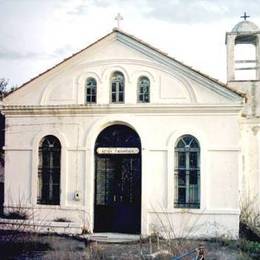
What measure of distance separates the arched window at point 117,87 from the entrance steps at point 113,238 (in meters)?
4.48

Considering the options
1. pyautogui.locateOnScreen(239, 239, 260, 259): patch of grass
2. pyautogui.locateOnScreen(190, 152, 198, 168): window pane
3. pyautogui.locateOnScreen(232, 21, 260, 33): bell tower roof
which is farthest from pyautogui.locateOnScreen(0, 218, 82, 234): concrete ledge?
pyautogui.locateOnScreen(232, 21, 260, 33): bell tower roof

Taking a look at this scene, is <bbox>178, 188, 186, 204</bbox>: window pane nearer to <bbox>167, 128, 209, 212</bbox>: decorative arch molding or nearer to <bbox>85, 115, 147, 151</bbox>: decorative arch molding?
<bbox>167, 128, 209, 212</bbox>: decorative arch molding

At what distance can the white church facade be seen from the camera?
14641 mm

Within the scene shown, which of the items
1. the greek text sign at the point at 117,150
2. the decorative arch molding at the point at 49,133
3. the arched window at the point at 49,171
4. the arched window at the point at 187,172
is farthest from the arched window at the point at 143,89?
the arched window at the point at 49,171

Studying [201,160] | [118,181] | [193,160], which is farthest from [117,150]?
[201,160]

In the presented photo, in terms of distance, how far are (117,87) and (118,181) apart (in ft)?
10.6

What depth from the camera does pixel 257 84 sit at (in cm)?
1656

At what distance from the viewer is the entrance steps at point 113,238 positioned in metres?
14.3

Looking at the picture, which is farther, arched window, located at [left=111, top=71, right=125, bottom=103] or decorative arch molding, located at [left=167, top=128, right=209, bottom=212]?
arched window, located at [left=111, top=71, right=125, bottom=103]

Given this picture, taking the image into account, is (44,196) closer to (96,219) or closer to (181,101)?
(96,219)

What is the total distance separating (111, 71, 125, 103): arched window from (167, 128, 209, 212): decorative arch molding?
2.21 m

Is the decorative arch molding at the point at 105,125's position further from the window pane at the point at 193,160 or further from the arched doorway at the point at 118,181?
the window pane at the point at 193,160

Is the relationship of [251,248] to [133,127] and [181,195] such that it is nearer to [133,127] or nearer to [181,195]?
[181,195]

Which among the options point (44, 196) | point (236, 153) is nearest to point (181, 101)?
point (236, 153)
